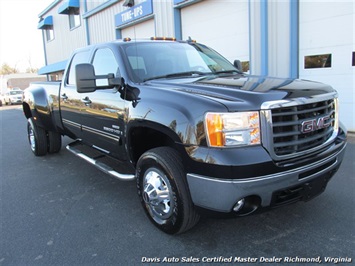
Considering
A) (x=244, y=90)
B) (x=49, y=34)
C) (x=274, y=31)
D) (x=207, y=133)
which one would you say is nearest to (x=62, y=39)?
(x=49, y=34)

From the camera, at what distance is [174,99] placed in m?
2.79

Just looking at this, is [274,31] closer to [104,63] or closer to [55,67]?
[104,63]

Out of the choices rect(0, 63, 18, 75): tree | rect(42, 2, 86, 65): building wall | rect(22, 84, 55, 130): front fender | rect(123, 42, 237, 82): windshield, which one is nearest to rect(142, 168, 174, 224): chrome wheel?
rect(123, 42, 237, 82): windshield

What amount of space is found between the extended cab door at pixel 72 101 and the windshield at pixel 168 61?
1.05 meters

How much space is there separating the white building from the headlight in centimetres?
236

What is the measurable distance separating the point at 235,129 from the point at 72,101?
2994mm

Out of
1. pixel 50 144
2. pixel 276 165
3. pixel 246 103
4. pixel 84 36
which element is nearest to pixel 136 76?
pixel 246 103

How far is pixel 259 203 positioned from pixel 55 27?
2603 cm

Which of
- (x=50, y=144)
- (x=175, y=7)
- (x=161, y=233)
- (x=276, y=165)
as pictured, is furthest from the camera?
(x=175, y=7)

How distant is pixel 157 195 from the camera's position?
119 inches

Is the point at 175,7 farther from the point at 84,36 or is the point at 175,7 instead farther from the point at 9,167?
the point at 84,36

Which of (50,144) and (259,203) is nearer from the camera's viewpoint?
(259,203)

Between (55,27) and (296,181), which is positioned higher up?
(55,27)

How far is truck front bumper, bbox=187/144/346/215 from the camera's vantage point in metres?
2.40
